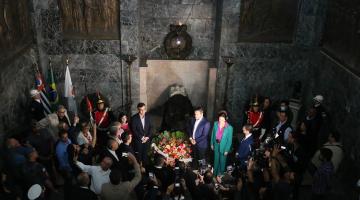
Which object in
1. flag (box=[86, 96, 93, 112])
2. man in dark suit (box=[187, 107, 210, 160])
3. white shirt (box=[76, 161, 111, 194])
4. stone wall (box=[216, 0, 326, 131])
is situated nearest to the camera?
white shirt (box=[76, 161, 111, 194])

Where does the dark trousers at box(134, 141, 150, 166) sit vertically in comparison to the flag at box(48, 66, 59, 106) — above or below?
below

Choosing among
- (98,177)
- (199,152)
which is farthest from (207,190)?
(199,152)

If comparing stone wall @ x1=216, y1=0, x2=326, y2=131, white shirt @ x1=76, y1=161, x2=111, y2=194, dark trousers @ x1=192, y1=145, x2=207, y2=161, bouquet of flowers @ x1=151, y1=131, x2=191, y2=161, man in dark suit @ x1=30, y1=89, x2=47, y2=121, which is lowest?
dark trousers @ x1=192, y1=145, x2=207, y2=161

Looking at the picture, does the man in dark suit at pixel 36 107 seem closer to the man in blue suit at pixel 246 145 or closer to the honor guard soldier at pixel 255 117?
the man in blue suit at pixel 246 145

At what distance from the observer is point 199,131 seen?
32.9 feet

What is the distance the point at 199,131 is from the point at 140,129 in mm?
1536

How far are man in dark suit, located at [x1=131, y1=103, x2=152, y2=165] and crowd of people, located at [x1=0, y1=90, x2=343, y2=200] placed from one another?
0.09 ft

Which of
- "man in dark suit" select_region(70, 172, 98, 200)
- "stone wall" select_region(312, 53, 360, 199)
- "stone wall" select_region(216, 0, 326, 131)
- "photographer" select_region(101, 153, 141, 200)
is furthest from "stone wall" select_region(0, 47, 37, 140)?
"stone wall" select_region(312, 53, 360, 199)

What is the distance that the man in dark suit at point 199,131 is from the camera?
9.92 meters

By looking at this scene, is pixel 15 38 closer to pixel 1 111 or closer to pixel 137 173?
pixel 1 111

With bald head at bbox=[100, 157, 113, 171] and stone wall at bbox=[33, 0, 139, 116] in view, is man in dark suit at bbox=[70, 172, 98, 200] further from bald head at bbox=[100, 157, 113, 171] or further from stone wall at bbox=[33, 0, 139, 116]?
stone wall at bbox=[33, 0, 139, 116]

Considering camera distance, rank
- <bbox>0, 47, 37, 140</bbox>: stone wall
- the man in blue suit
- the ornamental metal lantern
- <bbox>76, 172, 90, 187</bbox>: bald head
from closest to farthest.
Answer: <bbox>76, 172, 90, 187</bbox>: bald head → <bbox>0, 47, 37, 140</bbox>: stone wall → the man in blue suit → the ornamental metal lantern

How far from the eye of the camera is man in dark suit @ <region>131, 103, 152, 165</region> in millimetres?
9961

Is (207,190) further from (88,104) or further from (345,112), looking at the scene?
(88,104)
